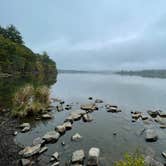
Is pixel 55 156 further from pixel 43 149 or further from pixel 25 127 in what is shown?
pixel 25 127

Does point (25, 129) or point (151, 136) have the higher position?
point (25, 129)

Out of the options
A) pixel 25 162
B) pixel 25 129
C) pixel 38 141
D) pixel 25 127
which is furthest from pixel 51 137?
pixel 25 162

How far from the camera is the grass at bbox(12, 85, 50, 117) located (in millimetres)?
19750

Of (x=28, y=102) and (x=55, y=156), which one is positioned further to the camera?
(x=28, y=102)

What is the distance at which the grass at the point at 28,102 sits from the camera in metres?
19.8

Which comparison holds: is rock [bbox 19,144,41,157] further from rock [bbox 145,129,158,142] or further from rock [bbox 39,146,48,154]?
rock [bbox 145,129,158,142]

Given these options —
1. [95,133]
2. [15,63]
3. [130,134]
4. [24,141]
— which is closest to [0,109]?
[24,141]

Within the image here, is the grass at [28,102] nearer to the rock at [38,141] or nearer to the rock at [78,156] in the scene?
the rock at [38,141]

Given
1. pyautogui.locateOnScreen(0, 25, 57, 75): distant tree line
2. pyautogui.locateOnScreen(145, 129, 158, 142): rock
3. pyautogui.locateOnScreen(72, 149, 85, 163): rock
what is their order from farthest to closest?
pyautogui.locateOnScreen(0, 25, 57, 75): distant tree line, pyautogui.locateOnScreen(145, 129, 158, 142): rock, pyautogui.locateOnScreen(72, 149, 85, 163): rock

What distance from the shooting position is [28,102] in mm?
20688

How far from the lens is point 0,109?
72.6ft

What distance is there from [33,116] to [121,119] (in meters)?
8.82

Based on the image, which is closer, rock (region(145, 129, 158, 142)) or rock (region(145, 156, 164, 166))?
rock (region(145, 156, 164, 166))

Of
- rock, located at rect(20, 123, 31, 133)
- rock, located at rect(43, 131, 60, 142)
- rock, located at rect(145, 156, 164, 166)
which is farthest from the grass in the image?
rock, located at rect(145, 156, 164, 166)
